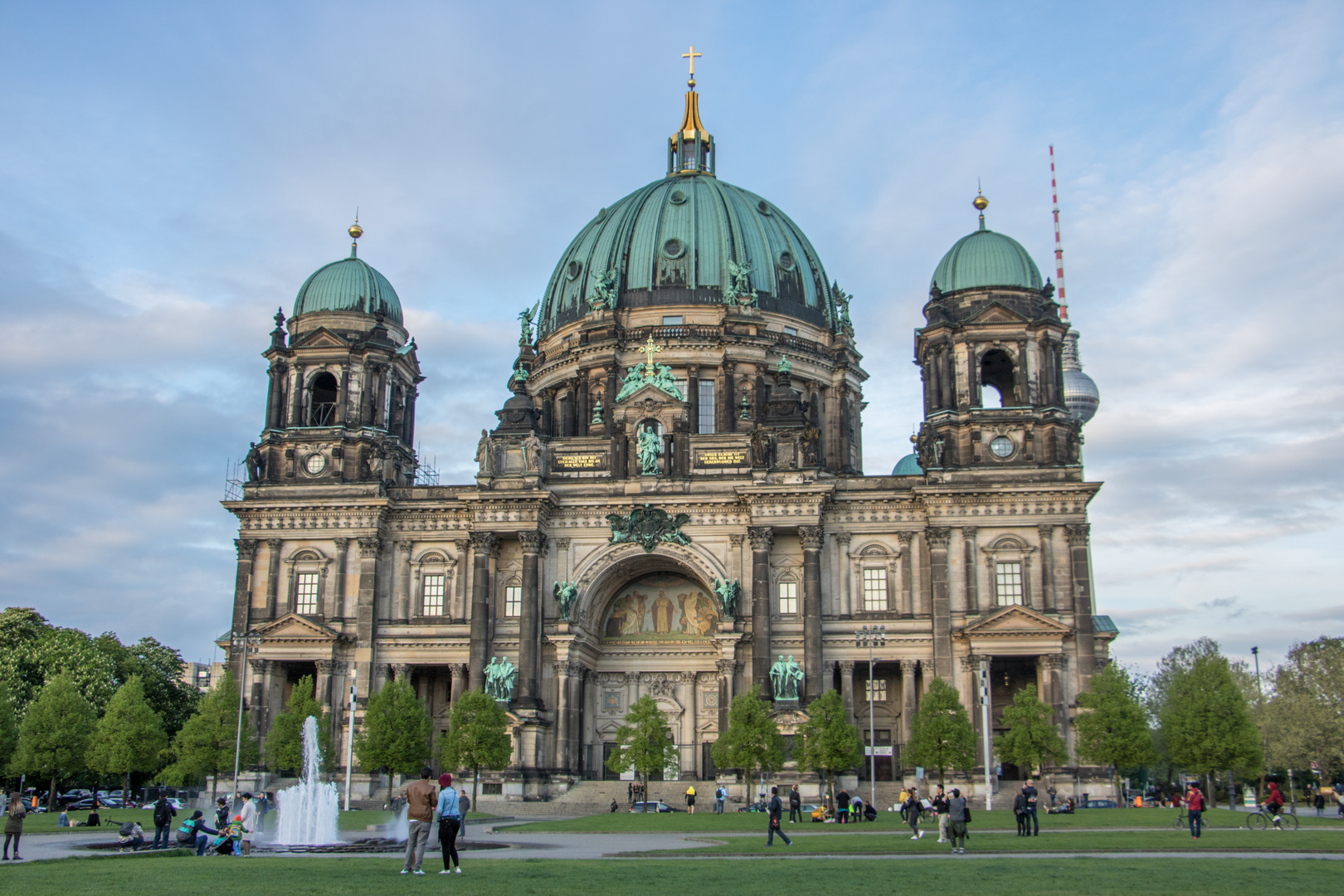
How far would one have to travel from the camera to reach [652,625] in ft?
229

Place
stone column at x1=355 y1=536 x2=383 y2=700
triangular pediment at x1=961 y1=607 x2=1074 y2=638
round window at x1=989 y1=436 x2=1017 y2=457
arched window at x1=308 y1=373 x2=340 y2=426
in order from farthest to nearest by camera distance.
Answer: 1. arched window at x1=308 y1=373 x2=340 y2=426
2. stone column at x1=355 y1=536 x2=383 y2=700
3. round window at x1=989 y1=436 x2=1017 y2=457
4. triangular pediment at x1=961 y1=607 x2=1074 y2=638

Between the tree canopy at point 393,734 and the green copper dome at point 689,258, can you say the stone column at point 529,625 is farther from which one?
the green copper dome at point 689,258

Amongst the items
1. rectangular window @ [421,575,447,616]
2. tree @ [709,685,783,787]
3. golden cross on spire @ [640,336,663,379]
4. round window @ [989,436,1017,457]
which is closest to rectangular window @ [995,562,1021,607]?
round window @ [989,436,1017,457]

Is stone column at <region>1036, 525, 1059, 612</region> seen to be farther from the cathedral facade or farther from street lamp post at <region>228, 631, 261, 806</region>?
street lamp post at <region>228, 631, 261, 806</region>

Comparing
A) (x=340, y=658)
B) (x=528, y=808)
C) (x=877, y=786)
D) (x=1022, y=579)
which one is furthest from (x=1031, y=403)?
(x=340, y=658)

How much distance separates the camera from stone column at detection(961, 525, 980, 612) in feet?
204

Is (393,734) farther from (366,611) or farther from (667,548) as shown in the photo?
(667,548)

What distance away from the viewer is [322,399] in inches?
2872

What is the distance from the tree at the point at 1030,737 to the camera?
54.2 meters

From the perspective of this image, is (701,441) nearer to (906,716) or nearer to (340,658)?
(906,716)

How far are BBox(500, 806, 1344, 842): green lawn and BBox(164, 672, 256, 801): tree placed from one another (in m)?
20.6

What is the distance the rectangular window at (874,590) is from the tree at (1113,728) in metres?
12.0

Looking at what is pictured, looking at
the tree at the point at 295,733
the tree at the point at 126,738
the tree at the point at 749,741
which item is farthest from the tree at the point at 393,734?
the tree at the point at 749,741

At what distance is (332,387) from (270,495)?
8227 mm
